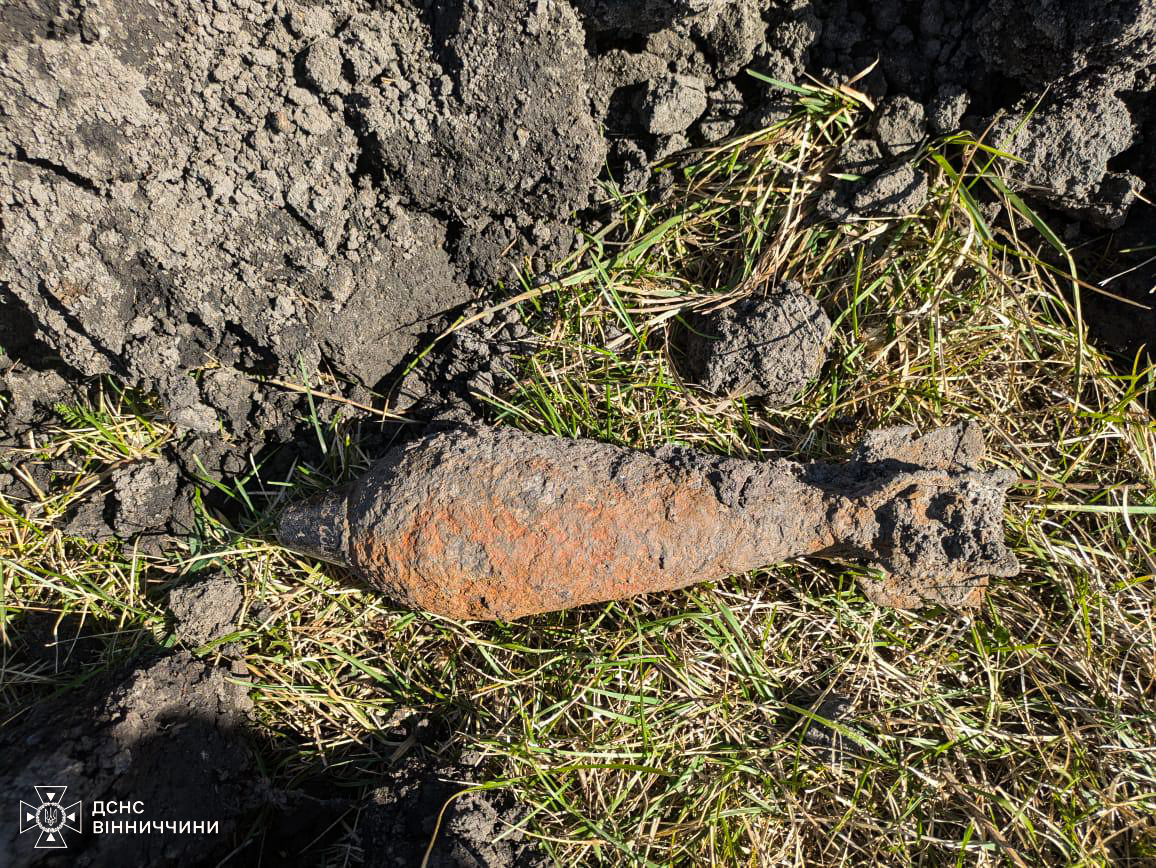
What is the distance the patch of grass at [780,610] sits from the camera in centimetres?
207

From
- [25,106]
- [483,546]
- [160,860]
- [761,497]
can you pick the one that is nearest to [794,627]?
[761,497]

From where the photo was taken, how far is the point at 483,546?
1.75m

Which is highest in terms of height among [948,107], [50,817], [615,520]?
[948,107]

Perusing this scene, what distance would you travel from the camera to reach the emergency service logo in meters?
1.67

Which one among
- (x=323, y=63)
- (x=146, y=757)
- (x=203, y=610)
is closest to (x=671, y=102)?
(x=323, y=63)

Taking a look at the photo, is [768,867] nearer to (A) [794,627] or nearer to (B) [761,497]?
(A) [794,627]

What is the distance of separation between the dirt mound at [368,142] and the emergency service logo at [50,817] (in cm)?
81

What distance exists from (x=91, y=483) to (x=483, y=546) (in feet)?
4.84

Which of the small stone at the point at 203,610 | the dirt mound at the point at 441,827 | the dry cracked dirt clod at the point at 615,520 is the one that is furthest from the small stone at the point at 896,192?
the small stone at the point at 203,610

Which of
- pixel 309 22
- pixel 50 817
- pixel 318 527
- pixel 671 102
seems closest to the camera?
pixel 50 817

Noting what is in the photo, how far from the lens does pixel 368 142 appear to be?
1.95 meters

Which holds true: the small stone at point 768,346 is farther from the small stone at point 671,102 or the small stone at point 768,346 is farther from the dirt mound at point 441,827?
the dirt mound at point 441,827

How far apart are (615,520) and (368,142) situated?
1256 millimetres

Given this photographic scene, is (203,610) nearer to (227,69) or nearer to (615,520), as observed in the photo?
(615,520)
